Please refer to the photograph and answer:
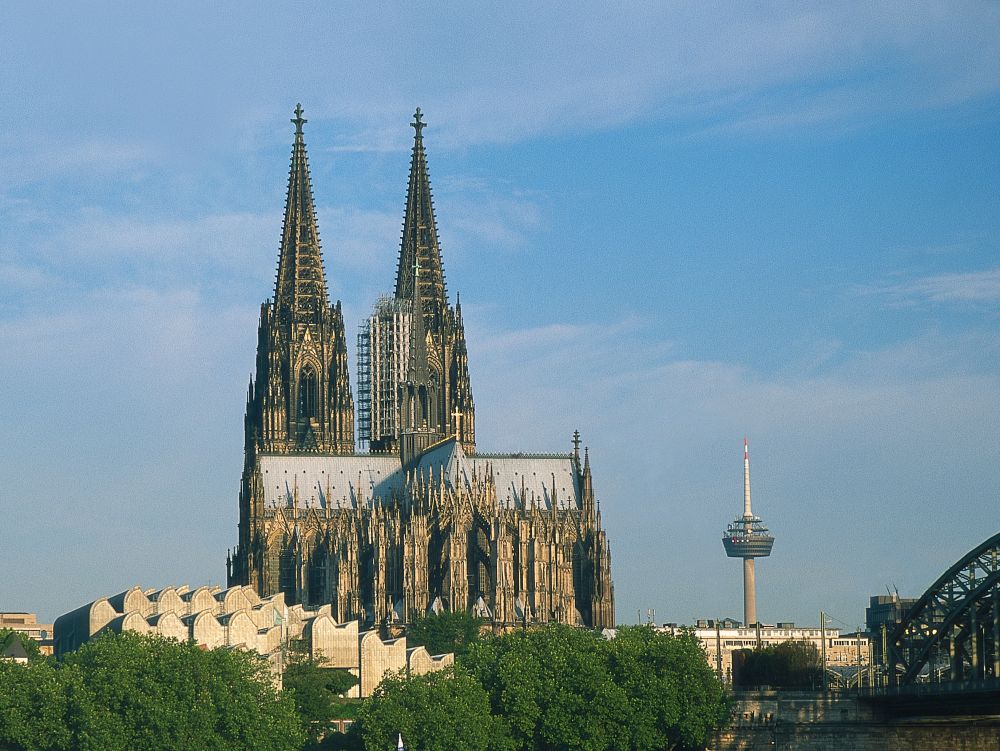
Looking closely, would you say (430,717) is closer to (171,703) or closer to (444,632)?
(171,703)

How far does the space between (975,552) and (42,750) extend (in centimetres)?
4625

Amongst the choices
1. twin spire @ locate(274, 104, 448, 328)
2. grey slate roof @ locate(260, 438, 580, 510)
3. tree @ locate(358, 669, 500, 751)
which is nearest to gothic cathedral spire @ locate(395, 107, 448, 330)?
twin spire @ locate(274, 104, 448, 328)

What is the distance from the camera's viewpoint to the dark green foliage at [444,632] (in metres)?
154

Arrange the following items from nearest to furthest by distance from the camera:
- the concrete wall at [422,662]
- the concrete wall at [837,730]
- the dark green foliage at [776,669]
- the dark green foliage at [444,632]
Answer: the concrete wall at [837,730] → the concrete wall at [422,662] → the dark green foliage at [444,632] → the dark green foliage at [776,669]

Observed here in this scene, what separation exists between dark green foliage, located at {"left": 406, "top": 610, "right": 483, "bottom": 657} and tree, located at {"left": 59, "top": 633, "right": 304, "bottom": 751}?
1463 inches

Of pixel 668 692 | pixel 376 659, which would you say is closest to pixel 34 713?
pixel 376 659

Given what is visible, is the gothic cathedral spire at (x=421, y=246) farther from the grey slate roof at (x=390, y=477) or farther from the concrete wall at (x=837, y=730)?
the concrete wall at (x=837, y=730)

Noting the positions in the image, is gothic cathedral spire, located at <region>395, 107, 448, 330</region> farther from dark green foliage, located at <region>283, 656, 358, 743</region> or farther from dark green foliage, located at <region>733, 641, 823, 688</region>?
dark green foliage, located at <region>283, 656, 358, 743</region>

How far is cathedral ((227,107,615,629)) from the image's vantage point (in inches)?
6516

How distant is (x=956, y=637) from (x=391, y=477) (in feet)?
213

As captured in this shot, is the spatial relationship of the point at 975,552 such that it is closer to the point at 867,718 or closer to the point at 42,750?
the point at 867,718

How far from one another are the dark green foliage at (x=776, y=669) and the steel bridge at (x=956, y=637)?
2419cm

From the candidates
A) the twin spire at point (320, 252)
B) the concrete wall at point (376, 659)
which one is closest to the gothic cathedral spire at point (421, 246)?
the twin spire at point (320, 252)

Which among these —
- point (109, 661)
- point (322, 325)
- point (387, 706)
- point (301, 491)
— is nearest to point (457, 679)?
point (387, 706)
